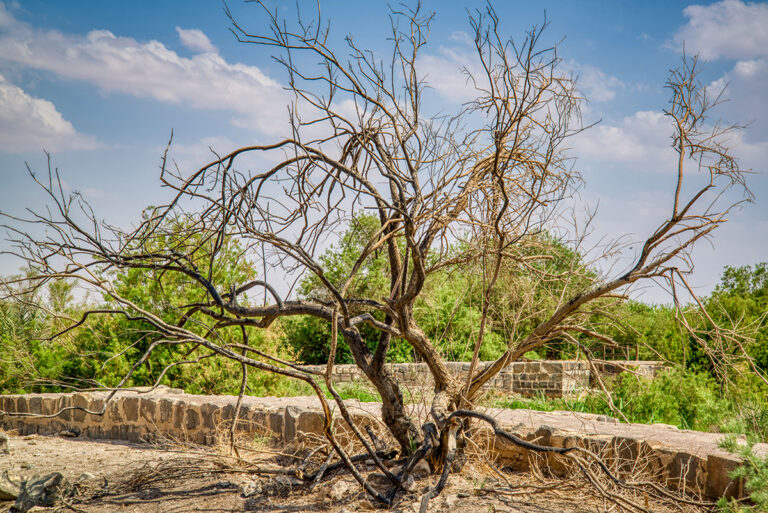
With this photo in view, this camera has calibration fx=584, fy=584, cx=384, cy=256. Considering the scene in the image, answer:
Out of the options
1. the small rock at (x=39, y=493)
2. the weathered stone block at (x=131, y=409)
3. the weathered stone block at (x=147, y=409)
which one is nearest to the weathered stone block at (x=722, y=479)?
the small rock at (x=39, y=493)

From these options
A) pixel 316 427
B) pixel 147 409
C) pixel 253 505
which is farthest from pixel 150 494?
pixel 147 409

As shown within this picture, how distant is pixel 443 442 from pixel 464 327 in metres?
7.72

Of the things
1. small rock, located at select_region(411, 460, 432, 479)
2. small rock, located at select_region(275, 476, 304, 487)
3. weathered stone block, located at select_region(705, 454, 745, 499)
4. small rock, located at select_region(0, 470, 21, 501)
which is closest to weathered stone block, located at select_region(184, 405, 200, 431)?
small rock, located at select_region(0, 470, 21, 501)

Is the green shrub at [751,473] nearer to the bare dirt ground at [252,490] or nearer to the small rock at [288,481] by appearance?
the bare dirt ground at [252,490]

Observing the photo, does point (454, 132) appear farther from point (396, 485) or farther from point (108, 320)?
point (108, 320)

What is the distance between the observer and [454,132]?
197 inches

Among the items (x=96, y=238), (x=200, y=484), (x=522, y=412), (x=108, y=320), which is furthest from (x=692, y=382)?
(x=108, y=320)

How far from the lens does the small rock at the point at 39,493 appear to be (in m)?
4.72

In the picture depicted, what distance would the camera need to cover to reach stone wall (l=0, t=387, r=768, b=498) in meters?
4.12

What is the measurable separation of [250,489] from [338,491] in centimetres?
77

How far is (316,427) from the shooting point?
5.79 m

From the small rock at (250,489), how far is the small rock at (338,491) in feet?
2.06

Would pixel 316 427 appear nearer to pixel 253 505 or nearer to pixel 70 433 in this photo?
pixel 253 505

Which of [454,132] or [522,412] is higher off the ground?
[454,132]
